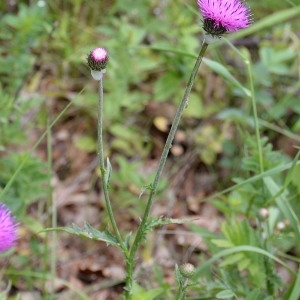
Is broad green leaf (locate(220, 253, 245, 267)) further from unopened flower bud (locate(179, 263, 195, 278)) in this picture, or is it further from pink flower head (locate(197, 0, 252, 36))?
pink flower head (locate(197, 0, 252, 36))

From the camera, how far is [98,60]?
1.40 m

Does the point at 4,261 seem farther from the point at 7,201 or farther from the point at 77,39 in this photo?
the point at 77,39

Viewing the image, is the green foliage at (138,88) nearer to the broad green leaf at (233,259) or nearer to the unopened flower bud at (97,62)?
the broad green leaf at (233,259)

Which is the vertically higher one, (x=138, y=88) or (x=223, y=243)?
(x=223, y=243)

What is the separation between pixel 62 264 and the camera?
2605mm

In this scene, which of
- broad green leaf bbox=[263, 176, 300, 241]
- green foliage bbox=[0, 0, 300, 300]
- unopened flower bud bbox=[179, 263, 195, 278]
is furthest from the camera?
green foliage bbox=[0, 0, 300, 300]

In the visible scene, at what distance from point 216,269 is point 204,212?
0.97 m

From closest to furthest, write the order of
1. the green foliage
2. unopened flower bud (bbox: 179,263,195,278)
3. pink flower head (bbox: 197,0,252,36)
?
pink flower head (bbox: 197,0,252,36)
unopened flower bud (bbox: 179,263,195,278)
the green foliage

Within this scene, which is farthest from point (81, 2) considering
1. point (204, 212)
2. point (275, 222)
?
point (275, 222)

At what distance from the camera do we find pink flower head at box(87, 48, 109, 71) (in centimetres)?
140

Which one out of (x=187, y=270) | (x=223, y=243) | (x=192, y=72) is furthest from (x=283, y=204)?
(x=192, y=72)

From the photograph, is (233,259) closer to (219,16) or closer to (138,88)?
(219,16)

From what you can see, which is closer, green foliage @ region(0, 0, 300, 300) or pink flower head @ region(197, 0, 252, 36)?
pink flower head @ region(197, 0, 252, 36)

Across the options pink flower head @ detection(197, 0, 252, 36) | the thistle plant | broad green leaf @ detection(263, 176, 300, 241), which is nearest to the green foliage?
broad green leaf @ detection(263, 176, 300, 241)
